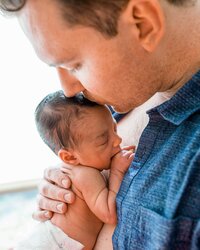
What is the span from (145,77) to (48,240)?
0.51m

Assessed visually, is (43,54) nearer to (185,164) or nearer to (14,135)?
(185,164)

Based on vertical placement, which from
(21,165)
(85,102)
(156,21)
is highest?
(156,21)

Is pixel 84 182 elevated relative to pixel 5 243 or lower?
elevated

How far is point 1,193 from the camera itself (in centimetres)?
199

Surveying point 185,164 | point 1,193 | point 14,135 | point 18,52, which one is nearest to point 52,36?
point 185,164

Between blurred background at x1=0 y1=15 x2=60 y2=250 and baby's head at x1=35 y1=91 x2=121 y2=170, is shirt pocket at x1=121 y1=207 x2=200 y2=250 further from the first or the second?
blurred background at x1=0 y1=15 x2=60 y2=250

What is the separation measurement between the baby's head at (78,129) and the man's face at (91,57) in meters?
0.08

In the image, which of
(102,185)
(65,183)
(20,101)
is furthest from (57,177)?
(20,101)

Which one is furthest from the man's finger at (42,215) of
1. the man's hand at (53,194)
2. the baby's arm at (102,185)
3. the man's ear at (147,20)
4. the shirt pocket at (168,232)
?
the man's ear at (147,20)

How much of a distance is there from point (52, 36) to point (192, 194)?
1.42ft

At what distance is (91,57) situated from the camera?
879 millimetres

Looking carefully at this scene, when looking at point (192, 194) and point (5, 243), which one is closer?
point (192, 194)

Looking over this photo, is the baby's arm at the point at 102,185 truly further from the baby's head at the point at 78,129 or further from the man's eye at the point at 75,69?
the man's eye at the point at 75,69

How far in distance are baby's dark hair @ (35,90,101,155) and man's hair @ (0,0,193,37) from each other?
0.86 ft
